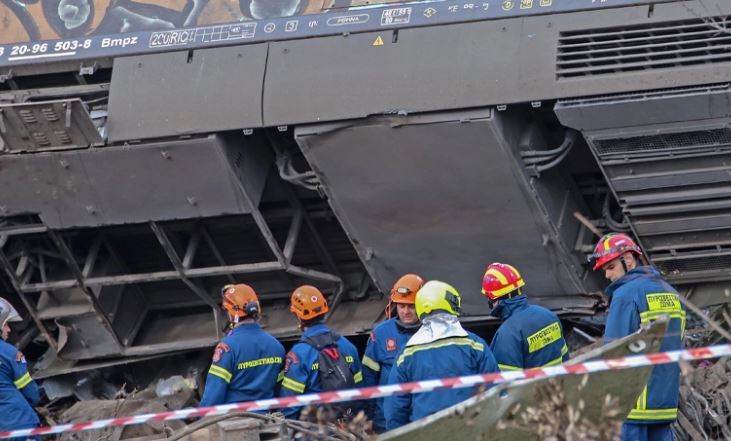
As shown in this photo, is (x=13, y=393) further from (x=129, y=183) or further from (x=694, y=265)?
(x=694, y=265)

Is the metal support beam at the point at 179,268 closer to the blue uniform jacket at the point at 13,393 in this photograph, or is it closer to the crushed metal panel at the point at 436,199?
the crushed metal panel at the point at 436,199

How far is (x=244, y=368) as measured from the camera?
7402 millimetres

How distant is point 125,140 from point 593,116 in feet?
9.63

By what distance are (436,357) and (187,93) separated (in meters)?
3.20

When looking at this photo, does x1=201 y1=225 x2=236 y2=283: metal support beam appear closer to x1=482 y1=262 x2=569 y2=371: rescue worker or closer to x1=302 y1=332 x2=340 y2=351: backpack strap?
x1=302 y1=332 x2=340 y2=351: backpack strap

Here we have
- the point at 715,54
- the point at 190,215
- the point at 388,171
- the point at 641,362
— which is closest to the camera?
the point at 641,362

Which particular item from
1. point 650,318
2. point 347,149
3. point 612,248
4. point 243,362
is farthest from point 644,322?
point 347,149

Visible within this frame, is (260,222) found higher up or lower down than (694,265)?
higher up

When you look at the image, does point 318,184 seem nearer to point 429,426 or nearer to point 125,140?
point 125,140

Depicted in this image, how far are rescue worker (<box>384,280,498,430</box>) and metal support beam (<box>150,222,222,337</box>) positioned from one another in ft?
10.5

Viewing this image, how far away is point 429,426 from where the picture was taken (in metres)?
4.97

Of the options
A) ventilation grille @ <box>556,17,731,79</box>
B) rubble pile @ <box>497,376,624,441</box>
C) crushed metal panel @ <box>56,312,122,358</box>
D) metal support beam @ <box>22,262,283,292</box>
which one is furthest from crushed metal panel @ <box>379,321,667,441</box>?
crushed metal panel @ <box>56,312,122,358</box>

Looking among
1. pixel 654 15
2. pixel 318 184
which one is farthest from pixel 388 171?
pixel 654 15

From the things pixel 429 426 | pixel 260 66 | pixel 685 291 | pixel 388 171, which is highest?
pixel 260 66
